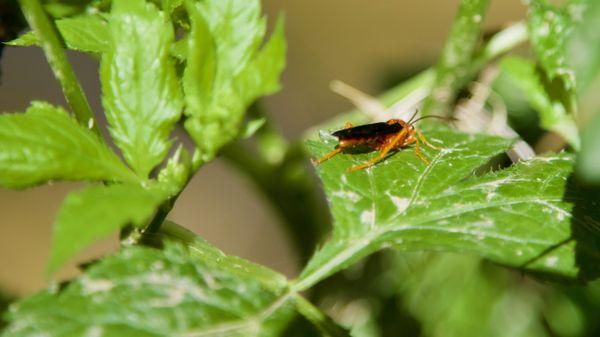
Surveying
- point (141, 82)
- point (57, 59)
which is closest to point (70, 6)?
point (57, 59)

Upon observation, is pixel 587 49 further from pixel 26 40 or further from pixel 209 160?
pixel 26 40

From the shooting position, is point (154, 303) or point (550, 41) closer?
point (154, 303)

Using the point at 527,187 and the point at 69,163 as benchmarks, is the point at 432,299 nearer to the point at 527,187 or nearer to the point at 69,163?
the point at 527,187

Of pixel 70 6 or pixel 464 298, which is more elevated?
pixel 70 6

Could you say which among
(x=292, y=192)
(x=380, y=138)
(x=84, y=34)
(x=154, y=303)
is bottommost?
(x=292, y=192)

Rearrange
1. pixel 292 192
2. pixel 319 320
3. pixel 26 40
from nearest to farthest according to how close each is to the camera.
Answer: pixel 319 320
pixel 26 40
pixel 292 192

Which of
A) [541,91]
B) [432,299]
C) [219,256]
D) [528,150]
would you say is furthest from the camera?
[432,299]

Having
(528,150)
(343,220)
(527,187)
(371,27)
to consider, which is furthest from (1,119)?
(371,27)
